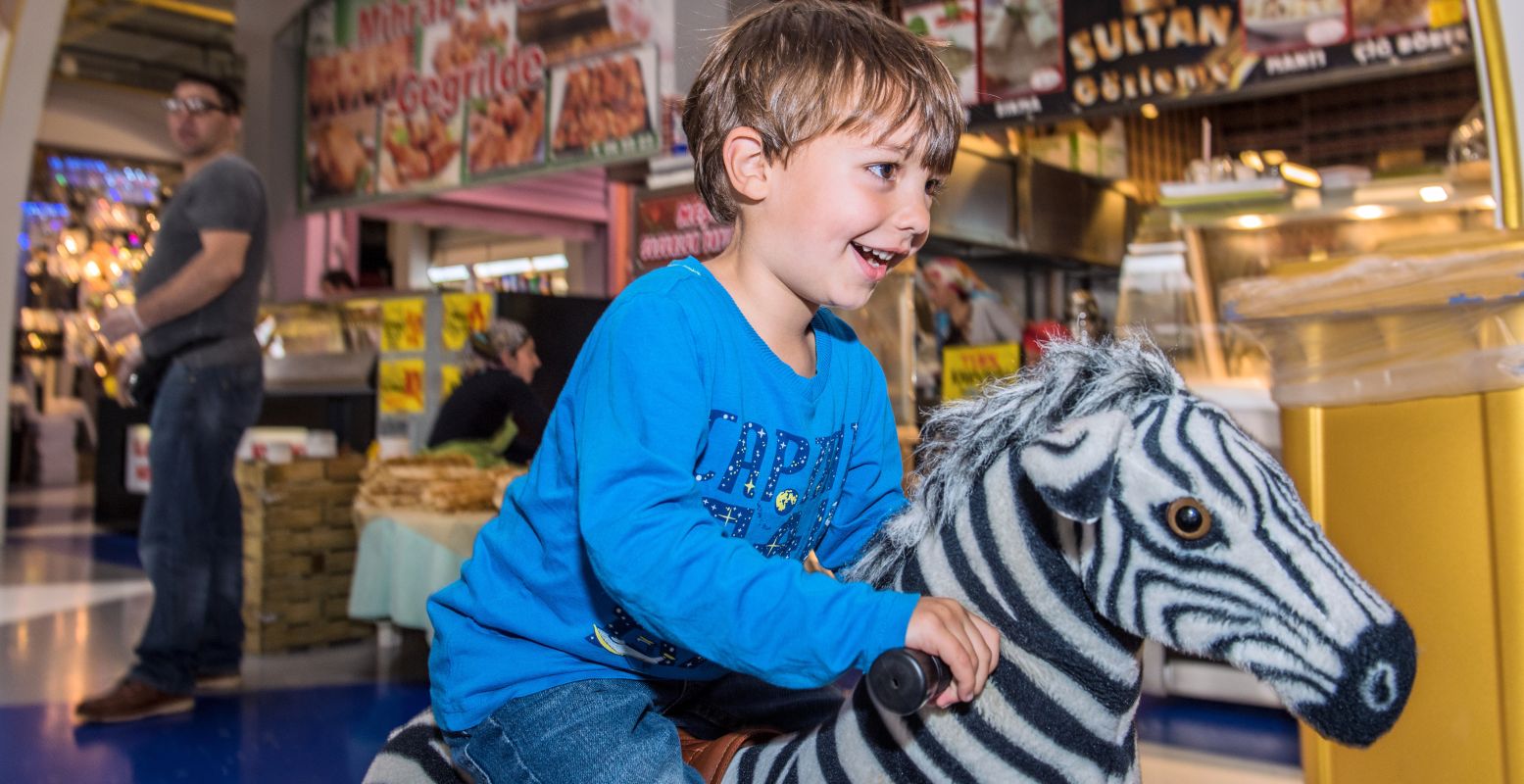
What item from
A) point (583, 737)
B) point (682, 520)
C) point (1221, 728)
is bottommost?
point (1221, 728)

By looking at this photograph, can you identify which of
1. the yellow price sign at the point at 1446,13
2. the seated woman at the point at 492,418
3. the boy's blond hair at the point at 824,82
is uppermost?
the yellow price sign at the point at 1446,13

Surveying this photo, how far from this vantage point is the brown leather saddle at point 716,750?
1172mm

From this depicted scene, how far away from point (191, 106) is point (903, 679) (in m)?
3.50

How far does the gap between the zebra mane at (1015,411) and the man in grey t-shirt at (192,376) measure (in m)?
2.98

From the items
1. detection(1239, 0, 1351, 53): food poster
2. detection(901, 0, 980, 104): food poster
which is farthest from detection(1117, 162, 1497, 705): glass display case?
detection(901, 0, 980, 104): food poster

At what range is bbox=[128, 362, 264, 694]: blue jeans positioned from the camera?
3.49 m

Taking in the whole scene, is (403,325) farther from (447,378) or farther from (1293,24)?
(1293,24)

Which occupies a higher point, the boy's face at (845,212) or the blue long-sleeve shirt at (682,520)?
the boy's face at (845,212)

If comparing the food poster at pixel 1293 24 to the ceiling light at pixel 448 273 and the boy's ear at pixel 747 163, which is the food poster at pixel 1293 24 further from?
the ceiling light at pixel 448 273

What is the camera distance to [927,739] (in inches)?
Result: 39.9

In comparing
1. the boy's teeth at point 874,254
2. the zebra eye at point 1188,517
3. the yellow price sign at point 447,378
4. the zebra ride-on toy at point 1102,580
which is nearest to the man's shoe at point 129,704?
the yellow price sign at point 447,378

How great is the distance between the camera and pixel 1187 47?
16.0 ft

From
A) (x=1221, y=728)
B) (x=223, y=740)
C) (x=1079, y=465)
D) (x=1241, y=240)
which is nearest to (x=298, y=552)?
(x=223, y=740)

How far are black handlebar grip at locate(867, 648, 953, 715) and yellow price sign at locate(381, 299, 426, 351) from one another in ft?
16.4
